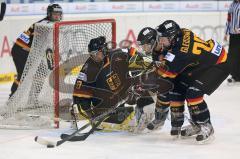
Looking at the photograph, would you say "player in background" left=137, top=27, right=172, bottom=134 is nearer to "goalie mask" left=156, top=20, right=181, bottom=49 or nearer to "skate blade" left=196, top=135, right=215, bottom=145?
"goalie mask" left=156, top=20, right=181, bottom=49

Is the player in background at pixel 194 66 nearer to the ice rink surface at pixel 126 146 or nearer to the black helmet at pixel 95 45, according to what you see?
the ice rink surface at pixel 126 146

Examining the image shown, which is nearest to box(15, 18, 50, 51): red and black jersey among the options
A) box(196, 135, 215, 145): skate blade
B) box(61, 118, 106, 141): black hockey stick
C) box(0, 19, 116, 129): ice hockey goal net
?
box(0, 19, 116, 129): ice hockey goal net

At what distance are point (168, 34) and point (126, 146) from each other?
810 millimetres

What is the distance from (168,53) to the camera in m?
4.21

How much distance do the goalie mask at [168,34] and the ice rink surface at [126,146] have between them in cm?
69

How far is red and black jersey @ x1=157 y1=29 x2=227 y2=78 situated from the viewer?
418 centimetres

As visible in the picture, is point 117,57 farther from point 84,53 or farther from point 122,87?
point 84,53

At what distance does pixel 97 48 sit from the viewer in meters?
4.52

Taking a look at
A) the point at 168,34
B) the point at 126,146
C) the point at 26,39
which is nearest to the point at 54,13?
the point at 26,39

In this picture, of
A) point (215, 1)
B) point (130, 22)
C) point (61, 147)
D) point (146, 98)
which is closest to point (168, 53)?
point (146, 98)

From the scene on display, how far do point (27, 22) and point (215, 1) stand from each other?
3219 millimetres

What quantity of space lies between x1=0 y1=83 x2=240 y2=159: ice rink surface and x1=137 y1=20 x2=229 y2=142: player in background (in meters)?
0.17

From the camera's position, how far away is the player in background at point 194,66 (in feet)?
13.8

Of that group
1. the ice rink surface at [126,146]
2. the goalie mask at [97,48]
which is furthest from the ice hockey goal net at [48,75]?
the goalie mask at [97,48]
